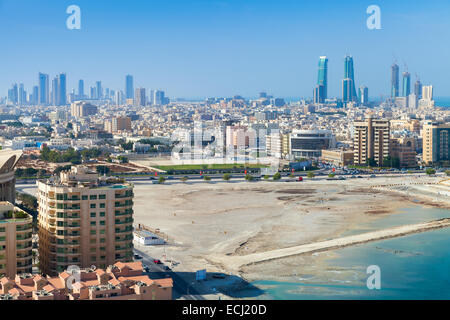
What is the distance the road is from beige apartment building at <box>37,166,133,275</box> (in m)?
1.12

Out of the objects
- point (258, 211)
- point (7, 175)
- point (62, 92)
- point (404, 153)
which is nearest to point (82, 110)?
point (62, 92)

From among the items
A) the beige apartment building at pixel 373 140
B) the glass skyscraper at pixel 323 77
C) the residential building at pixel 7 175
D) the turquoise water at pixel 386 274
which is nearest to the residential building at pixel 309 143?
the beige apartment building at pixel 373 140

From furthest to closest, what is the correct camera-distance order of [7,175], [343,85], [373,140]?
[343,85] < [373,140] < [7,175]

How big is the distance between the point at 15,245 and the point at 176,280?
3.40 meters

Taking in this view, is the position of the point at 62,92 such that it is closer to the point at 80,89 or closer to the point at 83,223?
the point at 80,89

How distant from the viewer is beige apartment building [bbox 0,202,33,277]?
1073 cm

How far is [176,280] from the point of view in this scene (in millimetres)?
12688

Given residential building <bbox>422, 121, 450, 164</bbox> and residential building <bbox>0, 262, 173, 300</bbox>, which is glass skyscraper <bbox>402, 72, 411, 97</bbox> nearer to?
residential building <bbox>422, 121, 450, 164</bbox>

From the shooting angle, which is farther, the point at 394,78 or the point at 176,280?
the point at 394,78

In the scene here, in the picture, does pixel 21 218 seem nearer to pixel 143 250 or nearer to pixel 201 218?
pixel 143 250

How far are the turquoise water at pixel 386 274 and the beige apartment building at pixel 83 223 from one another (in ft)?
9.96

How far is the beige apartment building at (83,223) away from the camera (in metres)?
11.6
